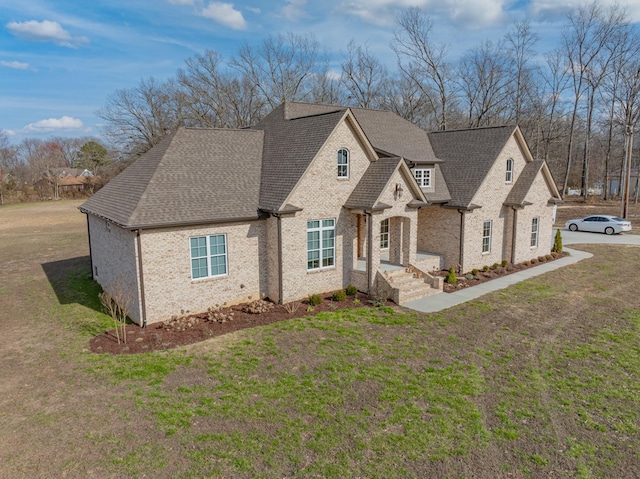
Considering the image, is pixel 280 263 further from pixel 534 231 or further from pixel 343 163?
pixel 534 231

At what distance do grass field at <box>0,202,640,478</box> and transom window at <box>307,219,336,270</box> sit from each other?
260 cm

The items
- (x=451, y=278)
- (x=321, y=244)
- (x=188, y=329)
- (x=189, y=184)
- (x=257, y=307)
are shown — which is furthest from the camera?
(x=451, y=278)

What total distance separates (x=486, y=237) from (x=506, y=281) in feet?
10.6

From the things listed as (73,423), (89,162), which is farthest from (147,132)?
(73,423)

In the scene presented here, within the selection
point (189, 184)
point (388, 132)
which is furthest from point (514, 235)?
point (189, 184)

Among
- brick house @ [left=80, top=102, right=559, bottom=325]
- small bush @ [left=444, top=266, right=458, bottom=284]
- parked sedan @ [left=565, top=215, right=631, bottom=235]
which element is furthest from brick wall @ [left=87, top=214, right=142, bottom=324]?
parked sedan @ [left=565, top=215, right=631, bottom=235]

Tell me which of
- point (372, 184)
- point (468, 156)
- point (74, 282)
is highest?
point (468, 156)

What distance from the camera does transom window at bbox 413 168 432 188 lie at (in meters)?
22.4

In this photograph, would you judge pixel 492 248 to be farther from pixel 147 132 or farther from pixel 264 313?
pixel 147 132

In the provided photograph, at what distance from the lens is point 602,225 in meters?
37.2

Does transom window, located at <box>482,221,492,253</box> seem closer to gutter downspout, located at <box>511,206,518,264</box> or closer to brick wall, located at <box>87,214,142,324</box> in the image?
gutter downspout, located at <box>511,206,518,264</box>

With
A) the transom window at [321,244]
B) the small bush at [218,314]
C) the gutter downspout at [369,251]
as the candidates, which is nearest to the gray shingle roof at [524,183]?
the gutter downspout at [369,251]

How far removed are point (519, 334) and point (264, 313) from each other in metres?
9.00

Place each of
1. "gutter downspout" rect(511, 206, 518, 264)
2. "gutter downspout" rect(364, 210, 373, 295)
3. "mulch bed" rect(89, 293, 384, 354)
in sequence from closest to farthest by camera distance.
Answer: "mulch bed" rect(89, 293, 384, 354), "gutter downspout" rect(364, 210, 373, 295), "gutter downspout" rect(511, 206, 518, 264)
